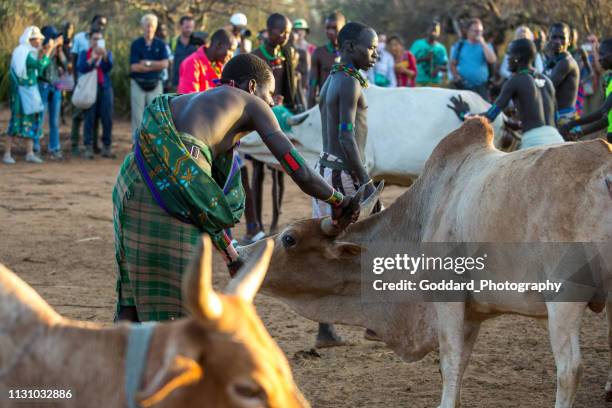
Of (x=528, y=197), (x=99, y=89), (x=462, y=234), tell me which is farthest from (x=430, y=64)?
(x=528, y=197)

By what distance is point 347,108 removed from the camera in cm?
623

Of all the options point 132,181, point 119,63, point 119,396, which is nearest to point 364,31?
point 132,181

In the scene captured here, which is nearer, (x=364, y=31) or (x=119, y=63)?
(x=364, y=31)

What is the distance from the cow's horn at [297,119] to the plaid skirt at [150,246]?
555 centimetres

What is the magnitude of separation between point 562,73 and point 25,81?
7.41 meters

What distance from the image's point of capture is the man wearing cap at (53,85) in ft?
47.0

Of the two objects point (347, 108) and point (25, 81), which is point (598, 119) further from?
point (25, 81)

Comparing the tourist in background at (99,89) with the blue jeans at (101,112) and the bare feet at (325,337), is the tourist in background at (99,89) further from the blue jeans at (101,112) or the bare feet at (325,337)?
the bare feet at (325,337)

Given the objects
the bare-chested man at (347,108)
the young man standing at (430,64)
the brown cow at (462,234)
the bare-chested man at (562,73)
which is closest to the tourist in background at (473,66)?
the young man standing at (430,64)

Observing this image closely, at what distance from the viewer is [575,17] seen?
19.3 metres

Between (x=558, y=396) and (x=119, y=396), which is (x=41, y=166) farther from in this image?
(x=119, y=396)

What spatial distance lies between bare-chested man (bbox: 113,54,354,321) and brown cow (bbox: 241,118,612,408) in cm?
107

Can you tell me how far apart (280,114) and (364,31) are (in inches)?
151

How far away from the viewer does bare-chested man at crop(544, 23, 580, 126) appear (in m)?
9.64
